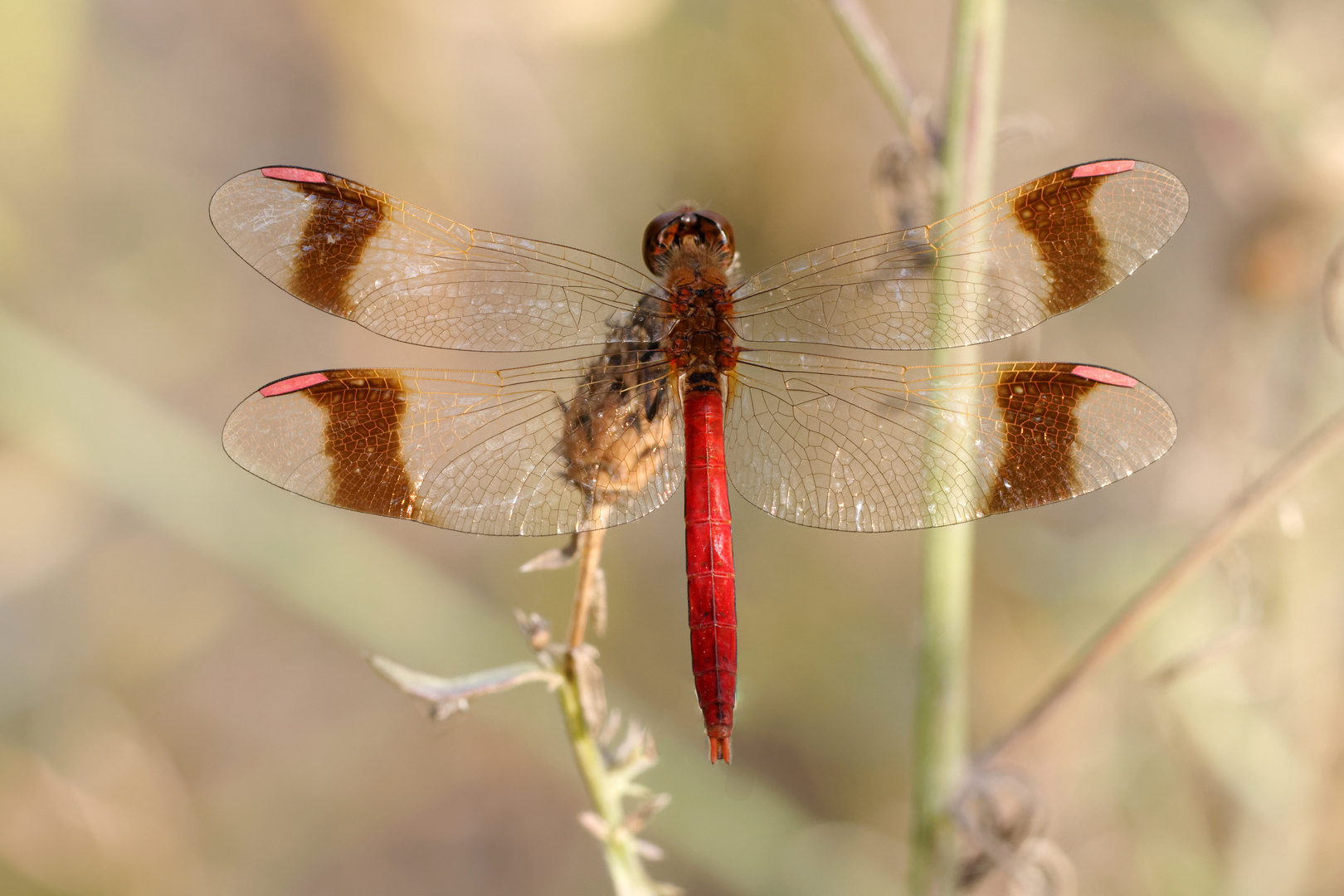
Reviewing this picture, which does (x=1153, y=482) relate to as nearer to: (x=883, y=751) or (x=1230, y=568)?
(x=883, y=751)

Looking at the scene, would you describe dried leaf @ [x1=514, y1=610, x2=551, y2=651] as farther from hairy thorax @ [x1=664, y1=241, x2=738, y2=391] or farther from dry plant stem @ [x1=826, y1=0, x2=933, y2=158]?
dry plant stem @ [x1=826, y1=0, x2=933, y2=158]

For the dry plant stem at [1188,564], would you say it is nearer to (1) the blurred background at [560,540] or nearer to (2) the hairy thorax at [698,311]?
(2) the hairy thorax at [698,311]

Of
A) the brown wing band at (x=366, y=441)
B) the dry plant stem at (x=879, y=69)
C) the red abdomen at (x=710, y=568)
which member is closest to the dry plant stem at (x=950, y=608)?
the dry plant stem at (x=879, y=69)

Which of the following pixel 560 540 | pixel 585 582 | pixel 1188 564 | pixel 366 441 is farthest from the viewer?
pixel 560 540

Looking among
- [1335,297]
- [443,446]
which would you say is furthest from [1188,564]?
[443,446]

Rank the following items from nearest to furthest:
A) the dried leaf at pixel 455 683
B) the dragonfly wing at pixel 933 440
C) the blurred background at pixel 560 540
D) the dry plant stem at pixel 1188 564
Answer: the dried leaf at pixel 455 683 → the dry plant stem at pixel 1188 564 → the dragonfly wing at pixel 933 440 → the blurred background at pixel 560 540

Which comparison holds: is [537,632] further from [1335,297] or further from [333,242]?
[1335,297]

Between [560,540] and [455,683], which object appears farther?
[560,540]
